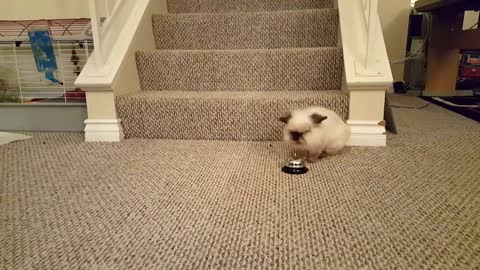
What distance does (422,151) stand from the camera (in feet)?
4.28

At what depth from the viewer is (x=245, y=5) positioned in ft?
6.72

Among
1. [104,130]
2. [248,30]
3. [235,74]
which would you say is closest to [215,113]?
[235,74]

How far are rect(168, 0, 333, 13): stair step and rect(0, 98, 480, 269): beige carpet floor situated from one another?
99 centimetres

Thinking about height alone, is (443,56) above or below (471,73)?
above

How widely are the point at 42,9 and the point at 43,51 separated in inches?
39.5

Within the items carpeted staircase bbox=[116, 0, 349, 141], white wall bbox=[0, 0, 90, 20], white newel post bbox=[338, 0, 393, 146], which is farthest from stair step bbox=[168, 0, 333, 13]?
white wall bbox=[0, 0, 90, 20]

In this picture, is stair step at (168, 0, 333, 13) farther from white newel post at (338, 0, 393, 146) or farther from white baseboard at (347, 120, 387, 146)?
white baseboard at (347, 120, 387, 146)

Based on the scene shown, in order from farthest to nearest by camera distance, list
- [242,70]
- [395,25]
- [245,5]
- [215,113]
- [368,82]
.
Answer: [395,25]
[245,5]
[242,70]
[215,113]
[368,82]

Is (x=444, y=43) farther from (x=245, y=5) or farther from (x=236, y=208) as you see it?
(x=236, y=208)

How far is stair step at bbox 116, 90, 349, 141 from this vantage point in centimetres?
142

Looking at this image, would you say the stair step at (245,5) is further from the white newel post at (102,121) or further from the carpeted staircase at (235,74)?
the white newel post at (102,121)

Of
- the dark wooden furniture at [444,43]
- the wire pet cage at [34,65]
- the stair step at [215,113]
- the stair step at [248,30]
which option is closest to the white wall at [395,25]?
the dark wooden furniture at [444,43]

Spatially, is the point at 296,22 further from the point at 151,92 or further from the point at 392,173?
the point at 392,173

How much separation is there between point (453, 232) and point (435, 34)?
2.07m
